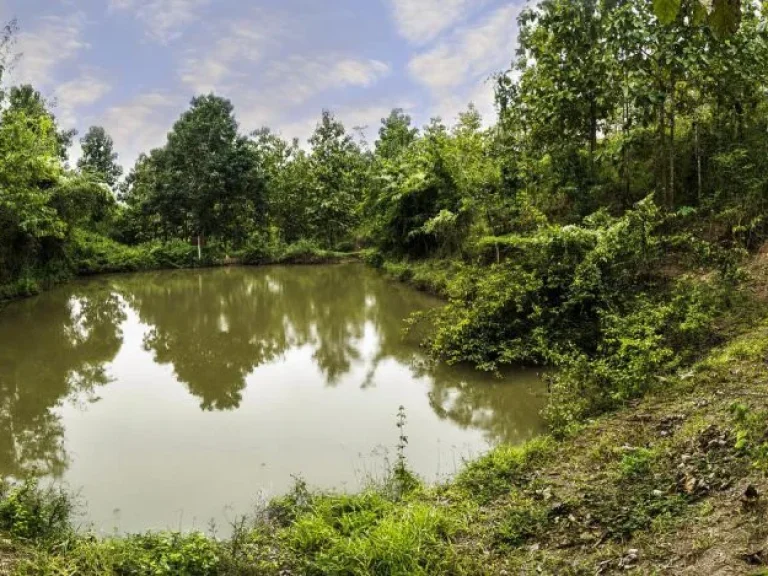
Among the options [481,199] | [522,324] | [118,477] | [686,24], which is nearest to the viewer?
[118,477]

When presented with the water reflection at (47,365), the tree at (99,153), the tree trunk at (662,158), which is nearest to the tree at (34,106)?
the tree at (99,153)

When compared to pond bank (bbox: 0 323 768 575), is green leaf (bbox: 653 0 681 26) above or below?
above

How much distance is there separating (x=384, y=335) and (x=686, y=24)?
7.49 meters

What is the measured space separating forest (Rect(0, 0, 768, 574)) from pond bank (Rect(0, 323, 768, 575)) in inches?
0.9

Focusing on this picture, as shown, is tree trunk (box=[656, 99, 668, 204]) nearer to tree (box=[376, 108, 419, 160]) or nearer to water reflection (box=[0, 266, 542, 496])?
water reflection (box=[0, 266, 542, 496])

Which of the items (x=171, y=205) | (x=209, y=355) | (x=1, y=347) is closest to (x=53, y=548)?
(x=209, y=355)

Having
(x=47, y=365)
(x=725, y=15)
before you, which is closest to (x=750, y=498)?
(x=725, y=15)

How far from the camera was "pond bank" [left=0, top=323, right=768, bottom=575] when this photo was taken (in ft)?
10.2

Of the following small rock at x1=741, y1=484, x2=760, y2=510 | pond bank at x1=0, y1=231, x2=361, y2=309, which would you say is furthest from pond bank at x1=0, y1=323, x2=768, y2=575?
pond bank at x1=0, y1=231, x2=361, y2=309

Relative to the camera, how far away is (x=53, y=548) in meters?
3.93

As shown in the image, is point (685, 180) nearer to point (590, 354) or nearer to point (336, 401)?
point (590, 354)

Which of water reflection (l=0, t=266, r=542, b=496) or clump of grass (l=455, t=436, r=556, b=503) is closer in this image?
clump of grass (l=455, t=436, r=556, b=503)

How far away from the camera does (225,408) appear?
7.83 m

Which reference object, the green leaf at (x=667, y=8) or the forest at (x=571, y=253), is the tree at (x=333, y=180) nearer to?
the forest at (x=571, y=253)
